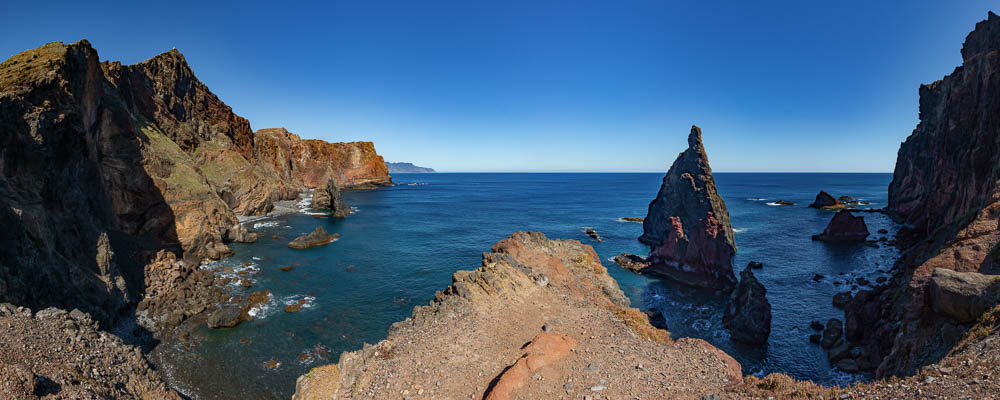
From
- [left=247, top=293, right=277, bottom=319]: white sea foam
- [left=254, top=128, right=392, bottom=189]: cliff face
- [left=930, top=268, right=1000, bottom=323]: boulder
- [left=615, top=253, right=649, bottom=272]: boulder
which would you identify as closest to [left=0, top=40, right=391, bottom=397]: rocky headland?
[left=247, top=293, right=277, bottom=319]: white sea foam

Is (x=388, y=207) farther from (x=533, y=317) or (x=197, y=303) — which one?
(x=533, y=317)

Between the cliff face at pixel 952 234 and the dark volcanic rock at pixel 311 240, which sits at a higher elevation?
the cliff face at pixel 952 234

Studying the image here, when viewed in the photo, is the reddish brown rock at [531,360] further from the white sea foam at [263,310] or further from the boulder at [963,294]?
the white sea foam at [263,310]

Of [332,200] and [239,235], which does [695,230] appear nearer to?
[239,235]

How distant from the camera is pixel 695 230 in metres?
43.0

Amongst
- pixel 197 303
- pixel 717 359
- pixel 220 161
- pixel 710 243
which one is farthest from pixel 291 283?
pixel 220 161

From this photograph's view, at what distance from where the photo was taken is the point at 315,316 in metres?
30.4

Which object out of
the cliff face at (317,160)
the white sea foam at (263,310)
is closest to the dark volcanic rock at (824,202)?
the white sea foam at (263,310)

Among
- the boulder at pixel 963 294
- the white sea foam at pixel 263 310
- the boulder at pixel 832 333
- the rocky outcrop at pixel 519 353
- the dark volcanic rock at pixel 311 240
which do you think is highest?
the boulder at pixel 963 294

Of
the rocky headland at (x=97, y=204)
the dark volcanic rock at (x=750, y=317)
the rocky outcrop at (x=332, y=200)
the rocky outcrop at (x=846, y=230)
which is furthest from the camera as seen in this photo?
the rocky outcrop at (x=332, y=200)

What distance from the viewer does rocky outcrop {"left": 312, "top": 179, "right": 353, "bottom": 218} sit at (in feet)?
271

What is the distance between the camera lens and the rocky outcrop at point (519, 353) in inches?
538

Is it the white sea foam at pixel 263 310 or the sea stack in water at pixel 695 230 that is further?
the sea stack in water at pixel 695 230

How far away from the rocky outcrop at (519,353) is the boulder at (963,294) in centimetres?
911
